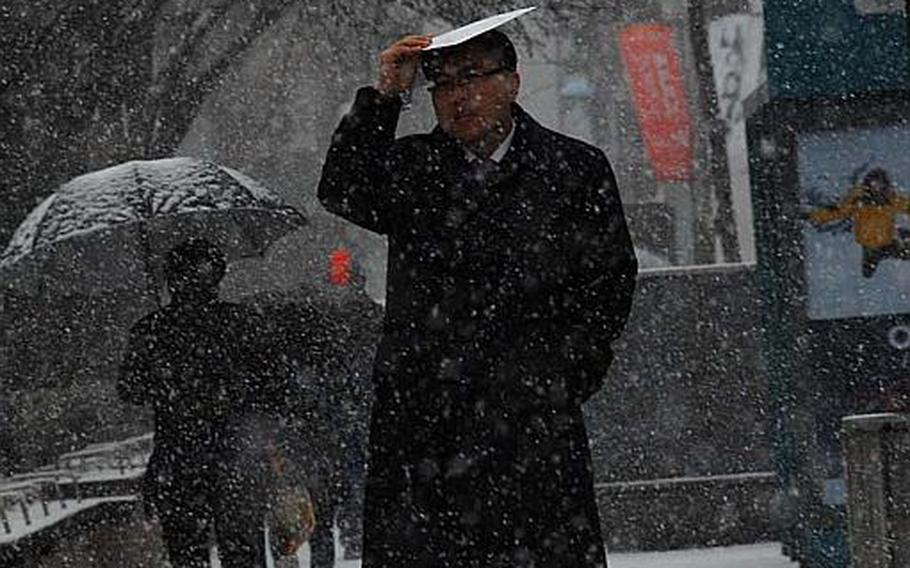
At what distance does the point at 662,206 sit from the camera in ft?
131

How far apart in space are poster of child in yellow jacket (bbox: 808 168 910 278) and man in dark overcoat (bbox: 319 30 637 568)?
15.3 feet

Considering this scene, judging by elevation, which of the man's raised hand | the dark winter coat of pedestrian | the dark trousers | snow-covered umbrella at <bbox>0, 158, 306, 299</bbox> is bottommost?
the dark trousers

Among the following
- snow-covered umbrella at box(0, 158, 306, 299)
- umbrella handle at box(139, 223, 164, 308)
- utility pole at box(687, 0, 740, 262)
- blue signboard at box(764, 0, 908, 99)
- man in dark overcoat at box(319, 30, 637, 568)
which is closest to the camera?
man in dark overcoat at box(319, 30, 637, 568)

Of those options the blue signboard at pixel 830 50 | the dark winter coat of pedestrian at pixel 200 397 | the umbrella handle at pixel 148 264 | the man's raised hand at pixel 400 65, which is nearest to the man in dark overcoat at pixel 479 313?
the man's raised hand at pixel 400 65

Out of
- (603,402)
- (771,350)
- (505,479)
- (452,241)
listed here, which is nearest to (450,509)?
(505,479)

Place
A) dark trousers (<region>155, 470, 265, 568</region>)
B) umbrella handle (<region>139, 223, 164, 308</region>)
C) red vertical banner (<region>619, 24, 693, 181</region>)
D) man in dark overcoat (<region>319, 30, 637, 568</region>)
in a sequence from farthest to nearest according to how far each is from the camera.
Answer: red vertical banner (<region>619, 24, 693, 181</region>), umbrella handle (<region>139, 223, 164, 308</region>), dark trousers (<region>155, 470, 265, 568</region>), man in dark overcoat (<region>319, 30, 637, 568</region>)

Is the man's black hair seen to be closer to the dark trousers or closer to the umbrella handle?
the dark trousers

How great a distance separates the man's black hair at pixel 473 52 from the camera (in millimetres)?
4117

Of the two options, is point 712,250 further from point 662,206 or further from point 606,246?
point 606,246

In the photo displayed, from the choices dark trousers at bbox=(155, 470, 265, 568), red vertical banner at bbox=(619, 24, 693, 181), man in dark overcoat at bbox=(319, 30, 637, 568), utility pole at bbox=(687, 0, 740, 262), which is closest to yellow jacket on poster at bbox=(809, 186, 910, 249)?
dark trousers at bbox=(155, 470, 265, 568)

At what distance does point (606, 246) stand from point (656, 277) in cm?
877

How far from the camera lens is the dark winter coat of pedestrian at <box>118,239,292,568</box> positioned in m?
7.57

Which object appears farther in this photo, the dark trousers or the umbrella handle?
the umbrella handle

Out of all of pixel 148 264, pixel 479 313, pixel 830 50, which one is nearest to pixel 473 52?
pixel 479 313
